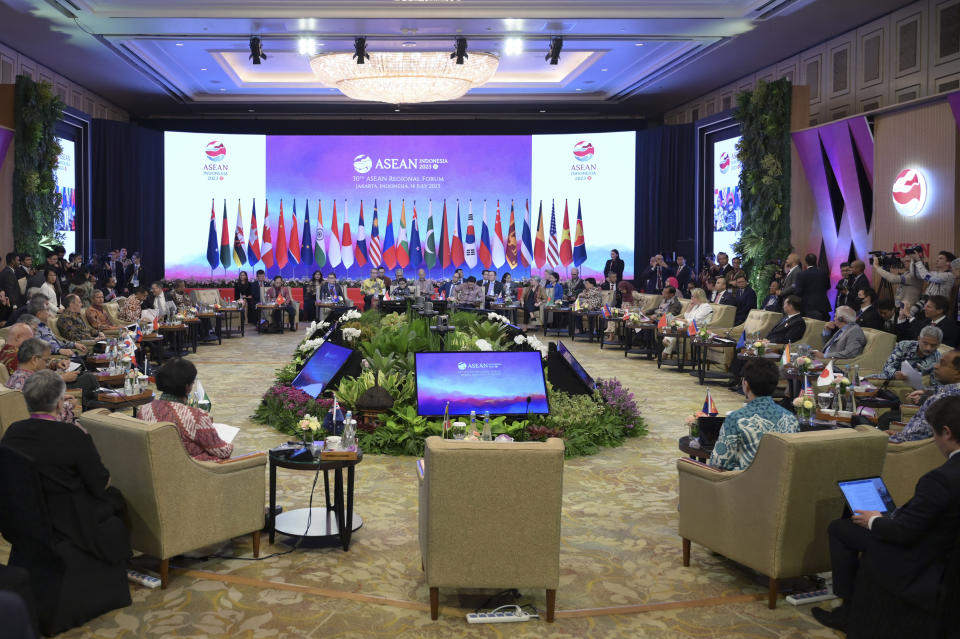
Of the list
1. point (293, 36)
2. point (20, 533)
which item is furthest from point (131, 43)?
point (20, 533)

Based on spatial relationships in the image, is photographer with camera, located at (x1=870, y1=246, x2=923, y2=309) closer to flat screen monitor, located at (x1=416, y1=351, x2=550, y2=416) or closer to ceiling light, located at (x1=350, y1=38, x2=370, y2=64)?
flat screen monitor, located at (x1=416, y1=351, x2=550, y2=416)

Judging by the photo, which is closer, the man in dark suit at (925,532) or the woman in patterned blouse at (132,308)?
the man in dark suit at (925,532)

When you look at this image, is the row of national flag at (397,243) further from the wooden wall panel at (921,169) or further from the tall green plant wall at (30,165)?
the wooden wall panel at (921,169)

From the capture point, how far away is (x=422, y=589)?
4398 millimetres

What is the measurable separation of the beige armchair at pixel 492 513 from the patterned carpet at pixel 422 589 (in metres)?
0.27

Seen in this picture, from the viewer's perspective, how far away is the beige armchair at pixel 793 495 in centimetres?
401

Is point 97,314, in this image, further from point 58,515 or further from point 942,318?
point 942,318

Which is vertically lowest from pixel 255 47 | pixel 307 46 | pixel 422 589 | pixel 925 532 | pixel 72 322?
pixel 422 589

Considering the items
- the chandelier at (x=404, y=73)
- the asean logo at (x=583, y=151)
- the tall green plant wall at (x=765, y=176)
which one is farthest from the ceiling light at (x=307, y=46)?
the tall green plant wall at (x=765, y=176)

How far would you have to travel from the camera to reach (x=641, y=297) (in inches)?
642

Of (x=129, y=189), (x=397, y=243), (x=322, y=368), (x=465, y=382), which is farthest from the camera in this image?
(x=397, y=243)

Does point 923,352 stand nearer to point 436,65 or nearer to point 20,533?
point 20,533

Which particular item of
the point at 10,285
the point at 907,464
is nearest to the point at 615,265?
the point at 10,285

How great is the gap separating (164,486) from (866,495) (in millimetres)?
3227
